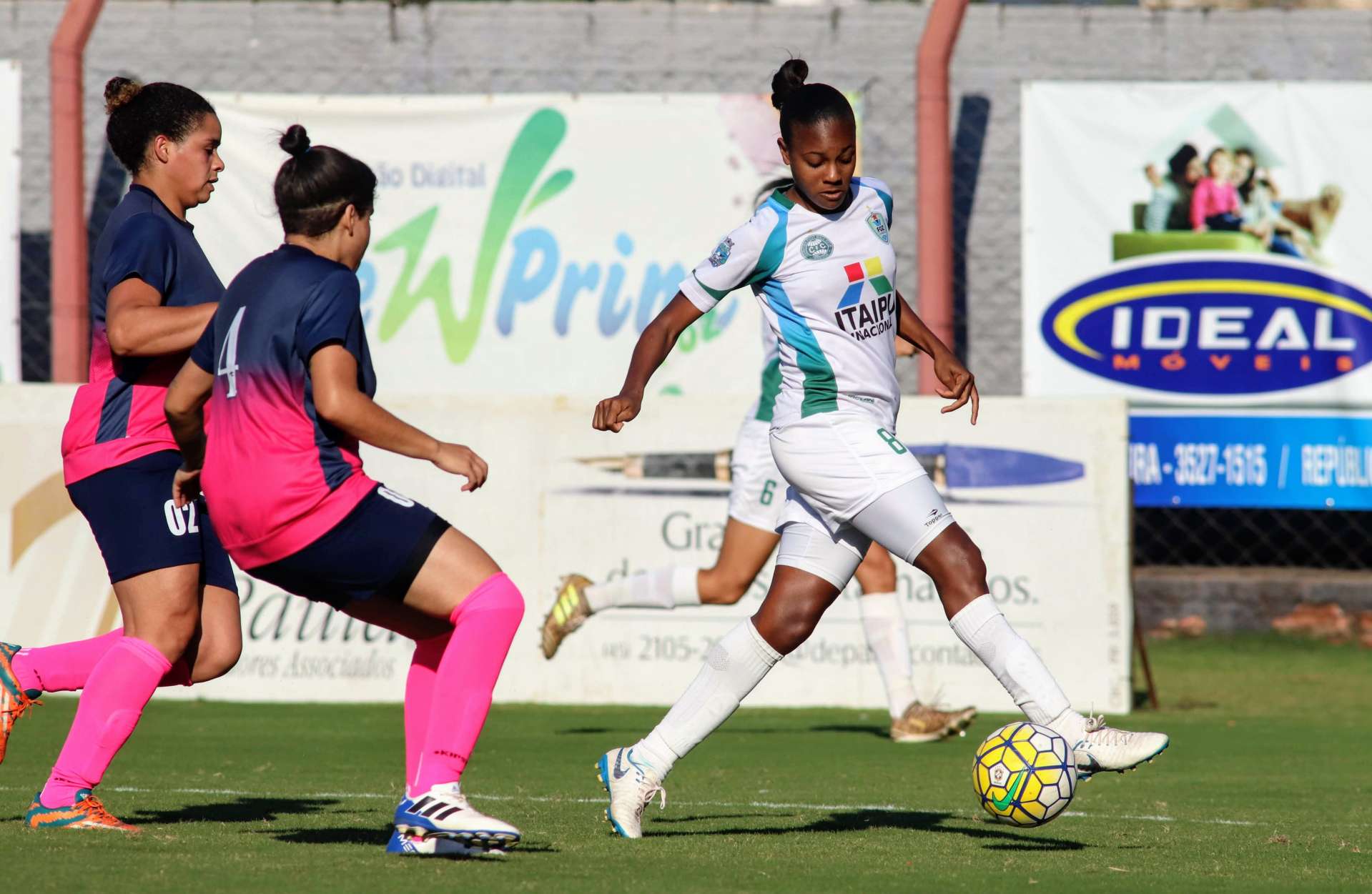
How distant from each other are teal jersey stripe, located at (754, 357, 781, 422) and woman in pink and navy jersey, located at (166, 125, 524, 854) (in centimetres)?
322

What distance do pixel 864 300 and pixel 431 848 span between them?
1.93 meters

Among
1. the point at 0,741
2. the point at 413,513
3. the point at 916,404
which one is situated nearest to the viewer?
the point at 413,513

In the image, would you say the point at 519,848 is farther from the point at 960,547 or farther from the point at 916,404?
the point at 916,404

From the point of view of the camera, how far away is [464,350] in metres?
12.8

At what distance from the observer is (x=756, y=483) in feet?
26.1

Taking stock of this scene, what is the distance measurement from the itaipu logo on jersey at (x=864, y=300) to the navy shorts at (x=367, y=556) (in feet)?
4.57

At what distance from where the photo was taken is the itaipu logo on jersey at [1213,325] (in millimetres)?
12258

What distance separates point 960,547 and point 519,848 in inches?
56.4

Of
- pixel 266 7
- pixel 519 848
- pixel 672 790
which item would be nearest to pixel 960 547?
pixel 519 848

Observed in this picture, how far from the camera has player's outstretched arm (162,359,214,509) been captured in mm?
4797

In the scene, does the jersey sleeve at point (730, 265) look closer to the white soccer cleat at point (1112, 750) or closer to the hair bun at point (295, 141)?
the hair bun at point (295, 141)

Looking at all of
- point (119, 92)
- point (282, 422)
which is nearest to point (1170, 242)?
point (119, 92)

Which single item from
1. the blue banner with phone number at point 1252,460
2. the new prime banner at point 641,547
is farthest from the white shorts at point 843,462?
the blue banner with phone number at point 1252,460

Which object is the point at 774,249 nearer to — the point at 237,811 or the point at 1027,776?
the point at 1027,776
